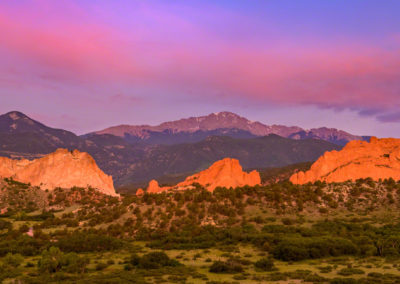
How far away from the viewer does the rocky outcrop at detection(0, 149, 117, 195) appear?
10525 centimetres

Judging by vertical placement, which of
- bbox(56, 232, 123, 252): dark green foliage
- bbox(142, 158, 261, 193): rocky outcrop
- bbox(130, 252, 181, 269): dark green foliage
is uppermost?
bbox(142, 158, 261, 193): rocky outcrop

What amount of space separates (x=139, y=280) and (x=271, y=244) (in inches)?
960

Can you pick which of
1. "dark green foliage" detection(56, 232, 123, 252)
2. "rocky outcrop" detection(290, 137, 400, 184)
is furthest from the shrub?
"rocky outcrop" detection(290, 137, 400, 184)

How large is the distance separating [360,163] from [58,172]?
297 feet

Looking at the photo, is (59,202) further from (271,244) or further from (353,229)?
(353,229)

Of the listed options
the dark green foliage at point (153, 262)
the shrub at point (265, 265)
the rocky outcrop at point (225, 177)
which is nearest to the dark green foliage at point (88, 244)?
the dark green foliage at point (153, 262)

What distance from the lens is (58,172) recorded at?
107250 mm

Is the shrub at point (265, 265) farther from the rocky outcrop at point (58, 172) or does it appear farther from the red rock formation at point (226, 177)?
the rocky outcrop at point (58, 172)

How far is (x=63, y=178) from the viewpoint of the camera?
105688 mm

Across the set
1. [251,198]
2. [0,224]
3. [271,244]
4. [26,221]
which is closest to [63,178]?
[26,221]

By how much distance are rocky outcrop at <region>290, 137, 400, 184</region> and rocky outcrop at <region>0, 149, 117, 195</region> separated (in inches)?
2652

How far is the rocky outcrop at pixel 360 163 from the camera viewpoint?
99.2m

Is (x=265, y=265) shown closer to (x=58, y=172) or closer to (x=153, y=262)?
(x=153, y=262)

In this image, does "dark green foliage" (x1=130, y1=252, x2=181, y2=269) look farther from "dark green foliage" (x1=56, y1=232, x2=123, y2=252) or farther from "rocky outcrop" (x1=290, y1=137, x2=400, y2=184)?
"rocky outcrop" (x1=290, y1=137, x2=400, y2=184)
